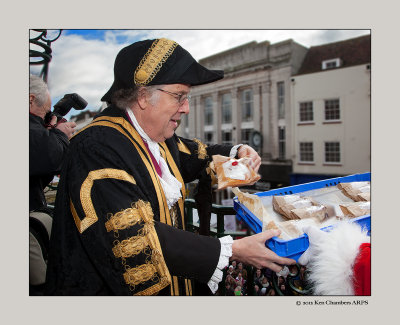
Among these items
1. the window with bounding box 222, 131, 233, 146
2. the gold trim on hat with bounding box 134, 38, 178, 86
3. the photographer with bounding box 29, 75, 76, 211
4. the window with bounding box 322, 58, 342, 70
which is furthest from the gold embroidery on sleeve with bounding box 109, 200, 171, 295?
the window with bounding box 222, 131, 233, 146

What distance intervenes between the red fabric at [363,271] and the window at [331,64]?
16.2 m

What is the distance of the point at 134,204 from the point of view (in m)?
1.30

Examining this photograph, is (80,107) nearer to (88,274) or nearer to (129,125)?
(129,125)

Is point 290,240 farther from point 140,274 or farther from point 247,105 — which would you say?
point 247,105

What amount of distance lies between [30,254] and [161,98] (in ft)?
4.14

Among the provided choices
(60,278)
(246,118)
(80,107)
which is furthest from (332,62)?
(60,278)

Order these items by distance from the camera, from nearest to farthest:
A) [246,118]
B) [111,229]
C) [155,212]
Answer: [111,229] < [155,212] < [246,118]

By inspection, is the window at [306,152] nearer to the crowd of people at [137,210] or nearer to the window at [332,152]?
the window at [332,152]

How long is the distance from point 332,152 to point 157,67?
15.2 metres

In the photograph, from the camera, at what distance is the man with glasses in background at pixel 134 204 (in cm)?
129

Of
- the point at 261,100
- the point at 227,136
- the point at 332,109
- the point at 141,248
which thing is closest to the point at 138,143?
the point at 141,248

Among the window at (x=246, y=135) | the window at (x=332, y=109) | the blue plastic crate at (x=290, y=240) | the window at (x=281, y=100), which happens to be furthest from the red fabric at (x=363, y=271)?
the window at (x=246, y=135)

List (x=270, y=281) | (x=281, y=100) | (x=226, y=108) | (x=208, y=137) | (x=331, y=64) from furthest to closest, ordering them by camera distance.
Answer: (x=208, y=137)
(x=226, y=108)
(x=281, y=100)
(x=331, y=64)
(x=270, y=281)

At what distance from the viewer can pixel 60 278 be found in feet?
4.73
